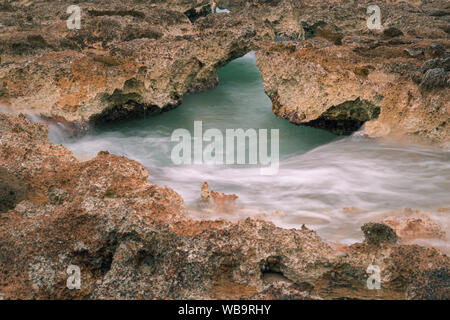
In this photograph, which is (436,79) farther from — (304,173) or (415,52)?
(304,173)

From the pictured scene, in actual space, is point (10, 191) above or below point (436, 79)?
below

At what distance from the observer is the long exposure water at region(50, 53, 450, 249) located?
5.27 meters

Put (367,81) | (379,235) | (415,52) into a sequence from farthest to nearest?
(415,52) → (367,81) → (379,235)

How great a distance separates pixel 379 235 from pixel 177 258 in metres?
1.96

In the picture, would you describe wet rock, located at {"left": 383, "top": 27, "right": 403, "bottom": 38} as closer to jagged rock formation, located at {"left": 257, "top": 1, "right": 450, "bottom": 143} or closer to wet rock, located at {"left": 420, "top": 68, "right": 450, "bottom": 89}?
jagged rock formation, located at {"left": 257, "top": 1, "right": 450, "bottom": 143}

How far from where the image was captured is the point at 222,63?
11398mm

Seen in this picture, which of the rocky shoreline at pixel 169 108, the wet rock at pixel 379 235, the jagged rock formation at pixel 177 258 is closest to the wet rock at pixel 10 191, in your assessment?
the rocky shoreline at pixel 169 108

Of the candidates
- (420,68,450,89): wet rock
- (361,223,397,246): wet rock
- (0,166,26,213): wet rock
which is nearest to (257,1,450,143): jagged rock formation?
(420,68,450,89): wet rock

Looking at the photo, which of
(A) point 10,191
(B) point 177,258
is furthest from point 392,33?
(A) point 10,191

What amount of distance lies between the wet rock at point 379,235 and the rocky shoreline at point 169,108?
0.01 metres

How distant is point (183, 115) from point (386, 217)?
6654 mm

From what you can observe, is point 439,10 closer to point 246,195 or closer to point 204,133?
point 204,133

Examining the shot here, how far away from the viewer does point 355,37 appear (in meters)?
10.7

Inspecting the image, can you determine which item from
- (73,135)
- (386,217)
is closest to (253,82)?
(73,135)
